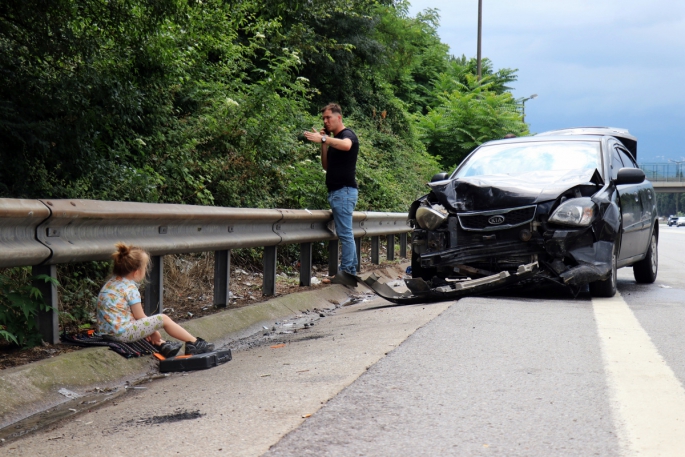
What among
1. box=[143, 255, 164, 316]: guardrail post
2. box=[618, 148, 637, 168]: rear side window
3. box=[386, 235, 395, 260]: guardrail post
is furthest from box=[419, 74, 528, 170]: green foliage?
box=[143, 255, 164, 316]: guardrail post

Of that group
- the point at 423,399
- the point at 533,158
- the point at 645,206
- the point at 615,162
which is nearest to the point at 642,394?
the point at 423,399

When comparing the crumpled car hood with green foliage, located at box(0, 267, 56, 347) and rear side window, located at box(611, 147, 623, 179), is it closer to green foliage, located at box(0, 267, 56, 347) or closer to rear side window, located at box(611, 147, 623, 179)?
rear side window, located at box(611, 147, 623, 179)

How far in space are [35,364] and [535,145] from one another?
20.8ft

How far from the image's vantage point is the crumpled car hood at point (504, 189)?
7.52m

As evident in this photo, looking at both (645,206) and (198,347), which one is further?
(645,206)

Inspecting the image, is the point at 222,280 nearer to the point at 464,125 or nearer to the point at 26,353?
the point at 26,353

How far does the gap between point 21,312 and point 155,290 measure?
3.94 ft

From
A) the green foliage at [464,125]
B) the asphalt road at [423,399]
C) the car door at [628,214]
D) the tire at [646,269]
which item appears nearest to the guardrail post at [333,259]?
the car door at [628,214]

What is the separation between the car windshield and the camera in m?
8.54

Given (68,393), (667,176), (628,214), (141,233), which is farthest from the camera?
(667,176)

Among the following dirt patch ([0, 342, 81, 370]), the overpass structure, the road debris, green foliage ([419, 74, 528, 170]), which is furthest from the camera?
the overpass structure

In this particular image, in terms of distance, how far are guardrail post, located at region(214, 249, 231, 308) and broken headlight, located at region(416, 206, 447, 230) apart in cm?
204

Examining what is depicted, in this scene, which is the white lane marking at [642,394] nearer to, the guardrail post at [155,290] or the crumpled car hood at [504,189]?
the crumpled car hood at [504,189]

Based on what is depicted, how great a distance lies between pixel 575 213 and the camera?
739 cm
